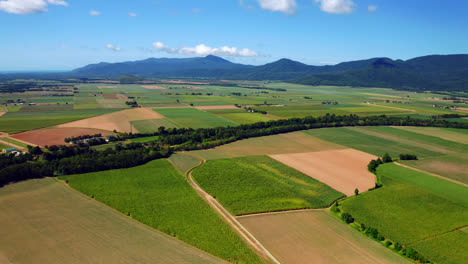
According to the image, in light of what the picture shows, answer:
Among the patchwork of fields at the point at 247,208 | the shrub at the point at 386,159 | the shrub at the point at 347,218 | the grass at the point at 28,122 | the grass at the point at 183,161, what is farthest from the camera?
the grass at the point at 28,122

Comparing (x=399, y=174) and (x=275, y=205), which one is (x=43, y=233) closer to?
(x=275, y=205)

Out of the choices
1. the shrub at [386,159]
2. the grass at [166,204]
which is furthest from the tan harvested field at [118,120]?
the shrub at [386,159]

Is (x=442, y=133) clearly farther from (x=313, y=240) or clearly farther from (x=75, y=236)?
(x=75, y=236)

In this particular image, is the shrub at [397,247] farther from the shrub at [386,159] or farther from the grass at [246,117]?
the grass at [246,117]

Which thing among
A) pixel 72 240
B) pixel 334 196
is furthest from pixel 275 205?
pixel 72 240

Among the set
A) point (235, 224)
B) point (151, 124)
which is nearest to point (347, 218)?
point (235, 224)

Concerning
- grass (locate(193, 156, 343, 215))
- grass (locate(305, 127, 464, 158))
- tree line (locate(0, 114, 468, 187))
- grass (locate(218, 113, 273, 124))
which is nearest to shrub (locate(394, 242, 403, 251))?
grass (locate(193, 156, 343, 215))

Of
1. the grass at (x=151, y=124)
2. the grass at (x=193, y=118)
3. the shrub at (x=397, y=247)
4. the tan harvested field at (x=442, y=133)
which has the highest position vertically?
the tan harvested field at (x=442, y=133)

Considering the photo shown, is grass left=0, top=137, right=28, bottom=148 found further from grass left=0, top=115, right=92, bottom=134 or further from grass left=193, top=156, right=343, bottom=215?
grass left=193, top=156, right=343, bottom=215
